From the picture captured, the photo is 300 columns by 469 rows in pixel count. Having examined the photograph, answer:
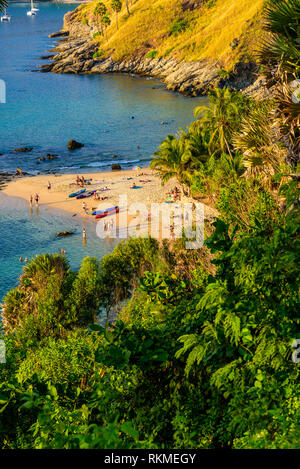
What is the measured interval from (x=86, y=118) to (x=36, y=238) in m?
59.7

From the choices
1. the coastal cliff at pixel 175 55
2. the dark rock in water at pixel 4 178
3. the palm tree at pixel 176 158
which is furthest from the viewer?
the coastal cliff at pixel 175 55

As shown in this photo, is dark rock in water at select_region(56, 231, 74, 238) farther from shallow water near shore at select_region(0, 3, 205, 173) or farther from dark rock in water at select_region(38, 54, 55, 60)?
dark rock in water at select_region(38, 54, 55, 60)

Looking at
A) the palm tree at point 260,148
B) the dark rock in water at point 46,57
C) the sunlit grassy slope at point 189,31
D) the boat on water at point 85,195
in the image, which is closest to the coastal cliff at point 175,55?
the sunlit grassy slope at point 189,31

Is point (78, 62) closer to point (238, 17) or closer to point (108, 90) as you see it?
point (108, 90)

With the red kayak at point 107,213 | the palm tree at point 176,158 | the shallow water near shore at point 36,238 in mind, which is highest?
the palm tree at point 176,158

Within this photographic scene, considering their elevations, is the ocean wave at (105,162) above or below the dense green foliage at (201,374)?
above

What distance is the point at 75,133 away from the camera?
9062 centimetres

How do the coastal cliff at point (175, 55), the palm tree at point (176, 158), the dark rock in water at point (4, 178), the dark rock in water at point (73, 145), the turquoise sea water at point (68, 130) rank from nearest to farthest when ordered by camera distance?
the turquoise sea water at point (68, 130), the palm tree at point (176, 158), the dark rock in water at point (4, 178), the dark rock in water at point (73, 145), the coastal cliff at point (175, 55)

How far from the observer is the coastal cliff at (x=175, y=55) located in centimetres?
11212

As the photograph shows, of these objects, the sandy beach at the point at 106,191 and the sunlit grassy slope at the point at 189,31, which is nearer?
the sandy beach at the point at 106,191

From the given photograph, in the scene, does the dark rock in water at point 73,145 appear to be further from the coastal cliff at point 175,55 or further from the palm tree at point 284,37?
the palm tree at point 284,37

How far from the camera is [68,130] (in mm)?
93000

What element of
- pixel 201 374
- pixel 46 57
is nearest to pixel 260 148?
pixel 201 374

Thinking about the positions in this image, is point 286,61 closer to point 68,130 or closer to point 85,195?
point 85,195
